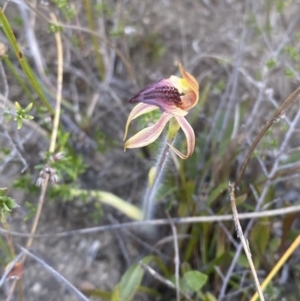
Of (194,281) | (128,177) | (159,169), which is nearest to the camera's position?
(159,169)

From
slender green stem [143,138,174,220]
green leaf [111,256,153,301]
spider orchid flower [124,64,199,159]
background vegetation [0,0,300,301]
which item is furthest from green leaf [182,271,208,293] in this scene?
spider orchid flower [124,64,199,159]

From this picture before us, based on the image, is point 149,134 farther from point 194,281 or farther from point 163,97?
point 194,281

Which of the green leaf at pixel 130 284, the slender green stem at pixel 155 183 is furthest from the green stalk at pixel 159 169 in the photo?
the green leaf at pixel 130 284

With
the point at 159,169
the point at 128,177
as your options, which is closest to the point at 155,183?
the point at 159,169

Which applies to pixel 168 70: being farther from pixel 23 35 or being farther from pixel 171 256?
pixel 171 256

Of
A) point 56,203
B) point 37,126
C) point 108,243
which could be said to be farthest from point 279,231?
point 37,126

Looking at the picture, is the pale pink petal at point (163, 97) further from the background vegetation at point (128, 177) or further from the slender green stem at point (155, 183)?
the background vegetation at point (128, 177)

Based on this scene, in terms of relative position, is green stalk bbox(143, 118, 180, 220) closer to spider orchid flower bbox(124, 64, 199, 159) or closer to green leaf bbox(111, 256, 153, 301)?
spider orchid flower bbox(124, 64, 199, 159)

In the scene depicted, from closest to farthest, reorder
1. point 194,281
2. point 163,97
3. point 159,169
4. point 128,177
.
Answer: point 163,97
point 159,169
point 194,281
point 128,177
